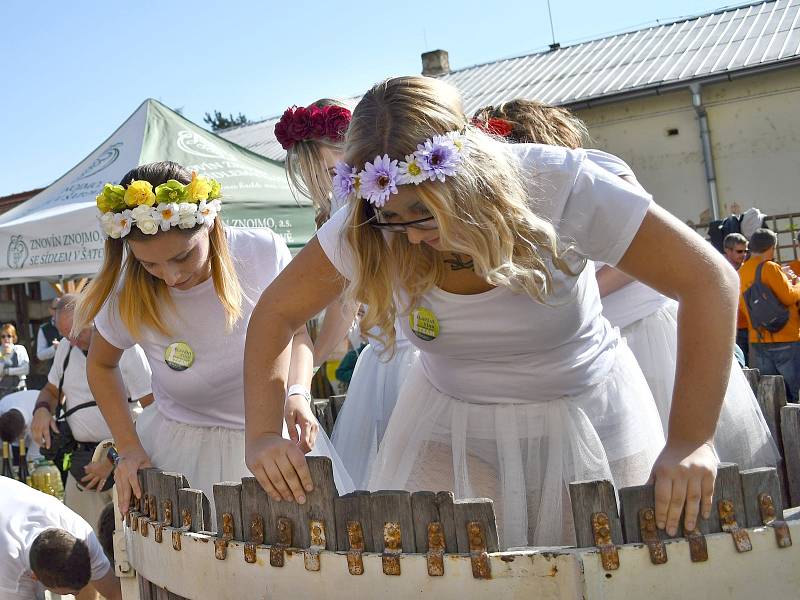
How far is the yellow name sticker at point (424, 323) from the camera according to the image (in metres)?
2.15

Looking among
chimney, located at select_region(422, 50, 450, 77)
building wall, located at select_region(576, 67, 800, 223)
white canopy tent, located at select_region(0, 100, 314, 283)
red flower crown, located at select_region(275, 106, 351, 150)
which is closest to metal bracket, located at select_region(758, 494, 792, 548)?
red flower crown, located at select_region(275, 106, 351, 150)

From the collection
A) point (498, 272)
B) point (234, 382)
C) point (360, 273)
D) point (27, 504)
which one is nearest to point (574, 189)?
point (498, 272)

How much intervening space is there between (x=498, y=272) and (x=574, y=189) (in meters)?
0.24

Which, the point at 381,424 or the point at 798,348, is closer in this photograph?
the point at 381,424

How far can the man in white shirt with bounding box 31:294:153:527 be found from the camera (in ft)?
17.3

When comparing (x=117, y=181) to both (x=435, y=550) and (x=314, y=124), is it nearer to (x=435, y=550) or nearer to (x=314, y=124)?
(x=314, y=124)

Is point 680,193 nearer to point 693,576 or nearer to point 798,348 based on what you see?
point 798,348

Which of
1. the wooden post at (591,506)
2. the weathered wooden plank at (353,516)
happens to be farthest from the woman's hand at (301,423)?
the wooden post at (591,506)

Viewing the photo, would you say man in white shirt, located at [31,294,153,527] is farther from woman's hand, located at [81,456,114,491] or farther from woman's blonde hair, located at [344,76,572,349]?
woman's blonde hair, located at [344,76,572,349]

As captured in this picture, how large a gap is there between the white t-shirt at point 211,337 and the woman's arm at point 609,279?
1151 mm

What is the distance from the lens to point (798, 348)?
25.1 feet

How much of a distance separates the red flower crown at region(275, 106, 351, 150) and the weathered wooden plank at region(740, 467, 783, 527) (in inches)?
77.6

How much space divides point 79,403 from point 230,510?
3.73 meters

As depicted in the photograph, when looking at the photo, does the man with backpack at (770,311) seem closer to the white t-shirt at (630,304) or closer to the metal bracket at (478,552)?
the white t-shirt at (630,304)
